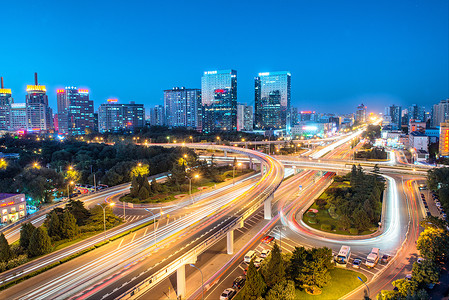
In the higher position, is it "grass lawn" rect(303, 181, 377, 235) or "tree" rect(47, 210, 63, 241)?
"tree" rect(47, 210, 63, 241)

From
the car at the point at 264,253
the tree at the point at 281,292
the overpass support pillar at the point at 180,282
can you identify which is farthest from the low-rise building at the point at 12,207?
the tree at the point at 281,292

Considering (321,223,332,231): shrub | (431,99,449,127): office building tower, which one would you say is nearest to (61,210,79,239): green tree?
(321,223,332,231): shrub

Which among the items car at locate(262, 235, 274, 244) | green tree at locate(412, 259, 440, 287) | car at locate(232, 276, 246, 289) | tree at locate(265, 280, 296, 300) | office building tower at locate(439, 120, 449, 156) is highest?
office building tower at locate(439, 120, 449, 156)

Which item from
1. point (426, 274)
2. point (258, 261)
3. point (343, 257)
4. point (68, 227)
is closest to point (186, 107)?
point (68, 227)

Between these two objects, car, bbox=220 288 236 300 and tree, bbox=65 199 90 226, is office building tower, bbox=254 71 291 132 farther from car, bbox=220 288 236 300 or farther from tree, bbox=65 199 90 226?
car, bbox=220 288 236 300

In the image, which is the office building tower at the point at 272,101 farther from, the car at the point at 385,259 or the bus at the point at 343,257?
the car at the point at 385,259

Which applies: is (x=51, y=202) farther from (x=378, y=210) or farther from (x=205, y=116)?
(x=205, y=116)
